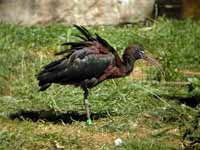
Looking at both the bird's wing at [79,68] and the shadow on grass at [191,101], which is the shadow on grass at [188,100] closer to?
the shadow on grass at [191,101]

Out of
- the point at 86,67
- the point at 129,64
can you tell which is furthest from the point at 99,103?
the point at 86,67

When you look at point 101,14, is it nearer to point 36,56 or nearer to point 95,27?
point 95,27

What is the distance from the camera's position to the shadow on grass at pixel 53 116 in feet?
25.6

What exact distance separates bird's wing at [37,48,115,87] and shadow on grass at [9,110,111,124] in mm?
433

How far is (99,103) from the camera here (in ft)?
27.7

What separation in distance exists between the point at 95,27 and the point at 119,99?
14.6 feet

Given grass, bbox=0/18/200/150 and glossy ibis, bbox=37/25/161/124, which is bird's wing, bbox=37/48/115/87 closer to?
glossy ibis, bbox=37/25/161/124

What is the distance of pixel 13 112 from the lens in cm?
810

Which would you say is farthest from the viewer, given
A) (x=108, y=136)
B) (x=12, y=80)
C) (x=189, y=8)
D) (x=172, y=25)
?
(x=189, y=8)

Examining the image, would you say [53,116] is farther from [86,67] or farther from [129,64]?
[129,64]

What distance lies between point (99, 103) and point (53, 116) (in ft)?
2.23

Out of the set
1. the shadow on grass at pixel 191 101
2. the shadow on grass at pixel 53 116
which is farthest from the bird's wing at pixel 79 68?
the shadow on grass at pixel 191 101

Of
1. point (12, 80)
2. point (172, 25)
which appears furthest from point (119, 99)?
point (172, 25)

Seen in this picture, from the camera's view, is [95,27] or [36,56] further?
[95,27]
